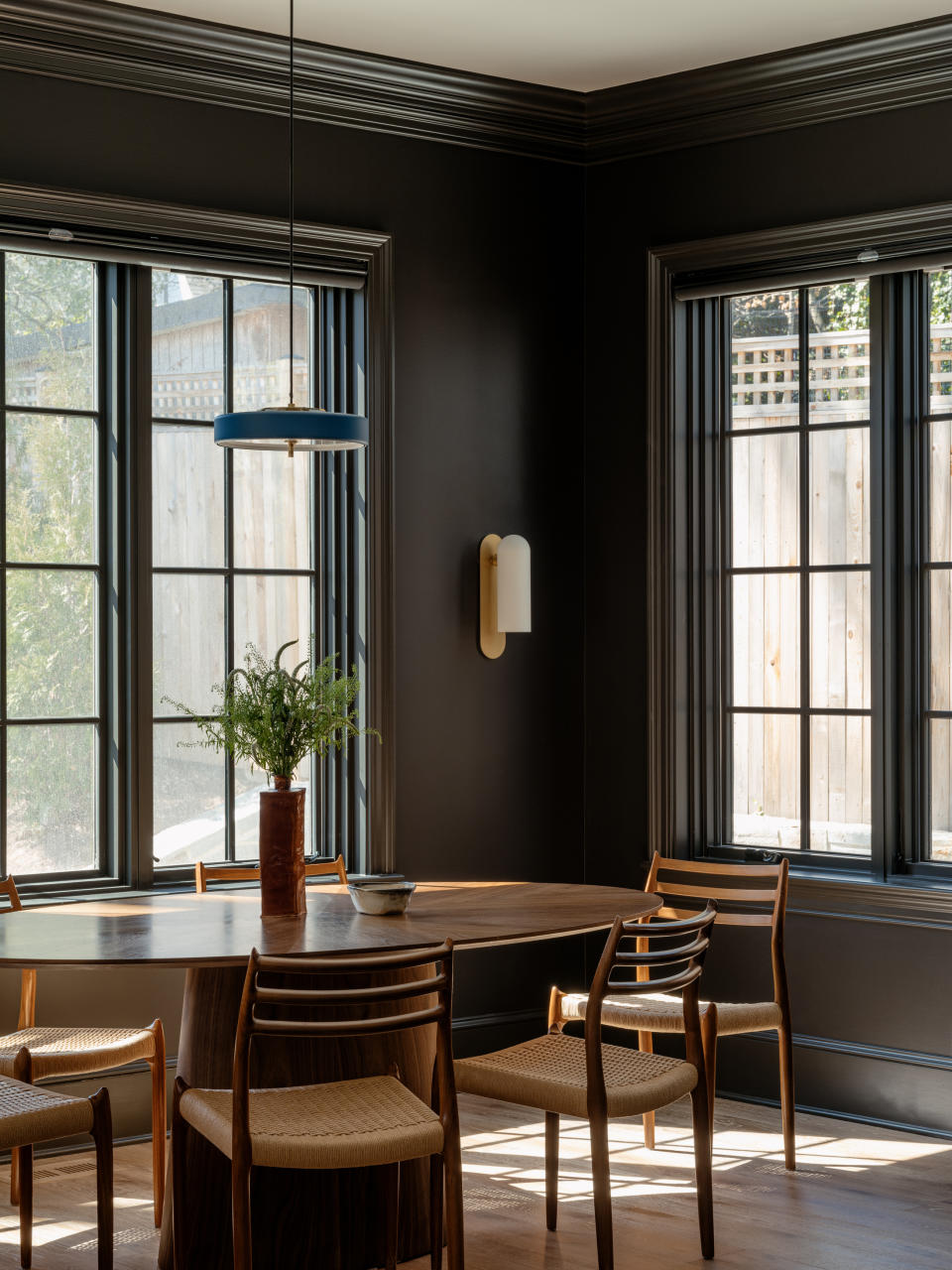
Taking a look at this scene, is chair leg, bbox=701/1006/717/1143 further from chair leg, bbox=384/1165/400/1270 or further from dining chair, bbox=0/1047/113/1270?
dining chair, bbox=0/1047/113/1270

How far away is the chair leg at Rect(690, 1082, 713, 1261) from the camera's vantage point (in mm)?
3557

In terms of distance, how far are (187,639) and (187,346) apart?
933mm

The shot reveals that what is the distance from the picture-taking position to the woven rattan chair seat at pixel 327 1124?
9.57 ft

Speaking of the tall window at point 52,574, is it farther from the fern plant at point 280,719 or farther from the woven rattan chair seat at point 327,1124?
the woven rattan chair seat at point 327,1124

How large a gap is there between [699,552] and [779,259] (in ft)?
3.33

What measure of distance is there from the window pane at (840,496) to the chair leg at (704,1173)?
2064 mm

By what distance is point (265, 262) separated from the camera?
4.83 m

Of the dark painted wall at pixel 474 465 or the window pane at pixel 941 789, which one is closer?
the window pane at pixel 941 789

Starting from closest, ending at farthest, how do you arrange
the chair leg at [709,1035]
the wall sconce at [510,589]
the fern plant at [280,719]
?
the fern plant at [280,719] < the chair leg at [709,1035] < the wall sconce at [510,589]

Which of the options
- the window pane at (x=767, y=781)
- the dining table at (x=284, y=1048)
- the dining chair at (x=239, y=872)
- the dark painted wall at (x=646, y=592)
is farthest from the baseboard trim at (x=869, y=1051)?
the dining table at (x=284, y=1048)

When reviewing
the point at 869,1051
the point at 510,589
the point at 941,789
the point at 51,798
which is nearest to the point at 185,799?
the point at 51,798

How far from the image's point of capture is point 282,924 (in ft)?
11.5

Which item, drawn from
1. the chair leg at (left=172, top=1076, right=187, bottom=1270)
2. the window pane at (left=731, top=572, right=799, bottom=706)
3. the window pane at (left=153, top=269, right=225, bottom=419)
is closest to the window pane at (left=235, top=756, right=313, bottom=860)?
the window pane at (left=153, top=269, right=225, bottom=419)

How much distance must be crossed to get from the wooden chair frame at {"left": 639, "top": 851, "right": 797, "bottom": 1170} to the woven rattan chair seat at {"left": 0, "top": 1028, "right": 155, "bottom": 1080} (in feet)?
4.59
